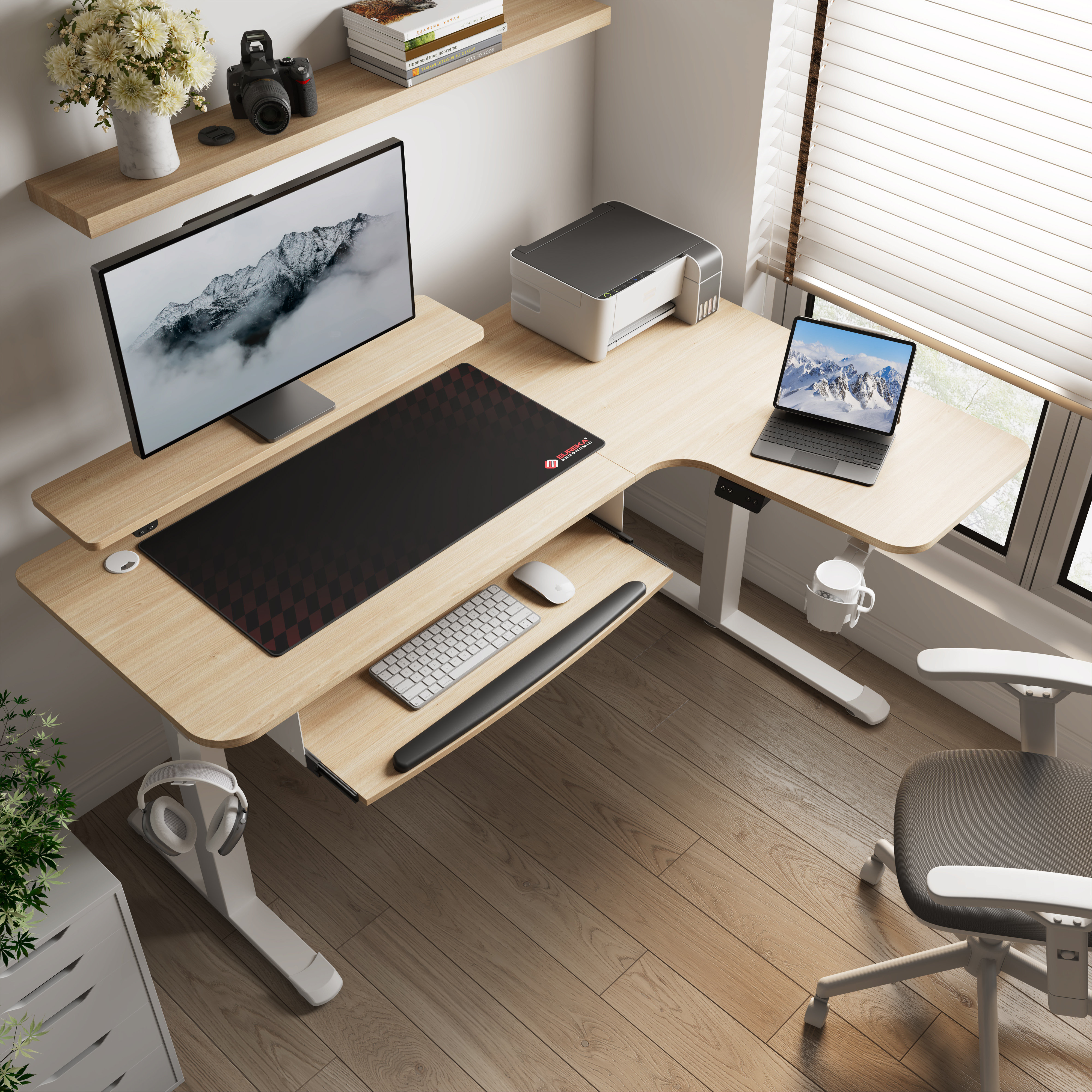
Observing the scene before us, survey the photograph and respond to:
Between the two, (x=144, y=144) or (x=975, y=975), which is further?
(x=975, y=975)

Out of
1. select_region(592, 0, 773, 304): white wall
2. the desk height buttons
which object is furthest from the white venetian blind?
the desk height buttons

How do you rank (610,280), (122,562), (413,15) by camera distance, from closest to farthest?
1. (122,562)
2. (413,15)
3. (610,280)

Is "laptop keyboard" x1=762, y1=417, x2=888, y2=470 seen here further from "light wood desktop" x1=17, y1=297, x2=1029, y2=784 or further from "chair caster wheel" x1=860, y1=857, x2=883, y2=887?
"chair caster wheel" x1=860, y1=857, x2=883, y2=887

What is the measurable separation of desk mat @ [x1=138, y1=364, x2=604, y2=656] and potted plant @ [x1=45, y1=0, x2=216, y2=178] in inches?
26.5

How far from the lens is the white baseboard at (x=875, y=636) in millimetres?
2855

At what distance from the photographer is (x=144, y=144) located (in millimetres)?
1936

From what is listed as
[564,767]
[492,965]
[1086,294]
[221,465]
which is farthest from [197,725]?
[1086,294]

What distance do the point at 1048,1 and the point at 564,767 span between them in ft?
6.24

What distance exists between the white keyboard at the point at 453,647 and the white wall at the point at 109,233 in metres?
0.76

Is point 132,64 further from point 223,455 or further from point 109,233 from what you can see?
point 223,455

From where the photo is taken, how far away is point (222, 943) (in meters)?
2.51

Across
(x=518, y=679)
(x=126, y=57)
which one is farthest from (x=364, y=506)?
(x=126, y=57)

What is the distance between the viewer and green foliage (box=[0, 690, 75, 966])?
1792 millimetres

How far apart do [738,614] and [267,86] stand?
1.82m
